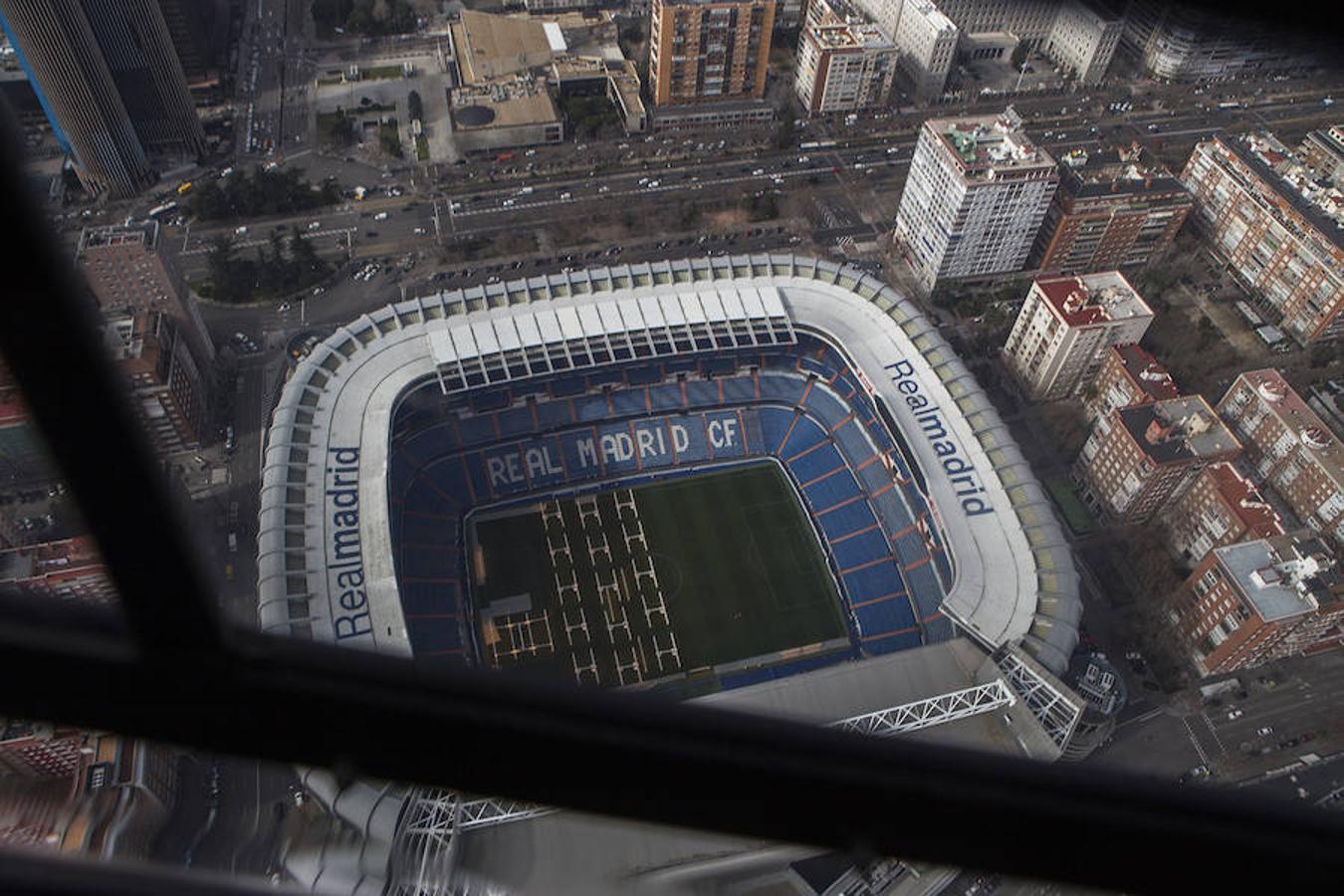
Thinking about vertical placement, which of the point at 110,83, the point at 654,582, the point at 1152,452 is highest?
the point at 110,83

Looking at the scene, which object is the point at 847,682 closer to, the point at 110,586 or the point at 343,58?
the point at 110,586

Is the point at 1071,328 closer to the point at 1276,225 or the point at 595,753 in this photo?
the point at 1276,225

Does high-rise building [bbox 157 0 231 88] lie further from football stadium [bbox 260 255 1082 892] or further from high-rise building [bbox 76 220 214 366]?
football stadium [bbox 260 255 1082 892]

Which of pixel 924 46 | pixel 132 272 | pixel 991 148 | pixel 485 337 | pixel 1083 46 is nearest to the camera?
pixel 132 272

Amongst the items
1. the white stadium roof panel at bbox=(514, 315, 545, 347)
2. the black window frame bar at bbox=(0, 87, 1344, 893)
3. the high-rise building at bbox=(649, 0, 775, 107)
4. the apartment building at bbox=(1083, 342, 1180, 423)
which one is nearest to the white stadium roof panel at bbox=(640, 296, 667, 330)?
the white stadium roof panel at bbox=(514, 315, 545, 347)

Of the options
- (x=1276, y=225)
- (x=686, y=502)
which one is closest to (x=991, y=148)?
(x=1276, y=225)

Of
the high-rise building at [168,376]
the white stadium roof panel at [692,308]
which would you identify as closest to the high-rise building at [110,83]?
the high-rise building at [168,376]

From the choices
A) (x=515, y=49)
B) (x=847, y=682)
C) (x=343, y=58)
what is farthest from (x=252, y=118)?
(x=847, y=682)
